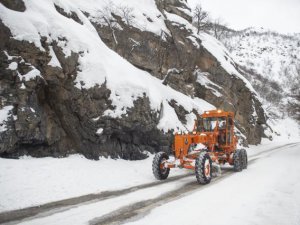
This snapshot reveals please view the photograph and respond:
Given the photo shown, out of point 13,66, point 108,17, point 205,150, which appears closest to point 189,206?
point 205,150

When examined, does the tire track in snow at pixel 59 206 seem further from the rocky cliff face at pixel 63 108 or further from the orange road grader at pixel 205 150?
the rocky cliff face at pixel 63 108

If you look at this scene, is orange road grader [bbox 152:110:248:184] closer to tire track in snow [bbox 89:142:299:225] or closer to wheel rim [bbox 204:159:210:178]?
wheel rim [bbox 204:159:210:178]

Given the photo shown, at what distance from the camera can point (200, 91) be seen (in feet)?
96.8

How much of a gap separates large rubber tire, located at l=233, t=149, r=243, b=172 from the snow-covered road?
11.2ft

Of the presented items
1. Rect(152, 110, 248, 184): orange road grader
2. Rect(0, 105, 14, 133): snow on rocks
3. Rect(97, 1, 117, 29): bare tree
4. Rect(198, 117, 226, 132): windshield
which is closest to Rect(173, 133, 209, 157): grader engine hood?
Rect(152, 110, 248, 184): orange road grader

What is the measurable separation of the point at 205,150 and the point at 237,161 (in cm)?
193

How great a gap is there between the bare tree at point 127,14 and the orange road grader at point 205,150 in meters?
12.3

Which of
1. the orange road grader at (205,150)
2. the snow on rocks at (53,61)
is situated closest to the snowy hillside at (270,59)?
the orange road grader at (205,150)

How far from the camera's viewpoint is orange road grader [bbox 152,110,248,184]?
10554 mm

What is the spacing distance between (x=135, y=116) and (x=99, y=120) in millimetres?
2160

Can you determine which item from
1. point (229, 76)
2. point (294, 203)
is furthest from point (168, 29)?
point (294, 203)

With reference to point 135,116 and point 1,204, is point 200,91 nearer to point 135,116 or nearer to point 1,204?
point 135,116

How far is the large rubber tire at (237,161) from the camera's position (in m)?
13.4

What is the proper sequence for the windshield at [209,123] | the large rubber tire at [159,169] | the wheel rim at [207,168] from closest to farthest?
the wheel rim at [207,168] < the large rubber tire at [159,169] < the windshield at [209,123]
